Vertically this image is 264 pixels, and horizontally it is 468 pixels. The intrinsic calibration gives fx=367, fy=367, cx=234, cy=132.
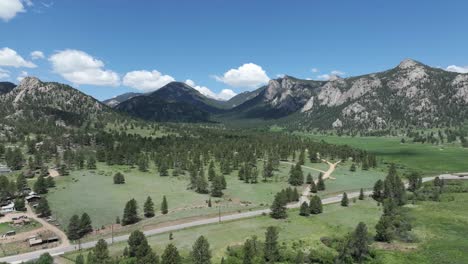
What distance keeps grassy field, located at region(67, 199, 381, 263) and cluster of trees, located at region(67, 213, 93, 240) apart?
12.0m

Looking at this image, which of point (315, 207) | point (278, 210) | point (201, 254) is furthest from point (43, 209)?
point (315, 207)

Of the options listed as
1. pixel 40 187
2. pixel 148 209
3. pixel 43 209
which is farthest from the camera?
pixel 40 187

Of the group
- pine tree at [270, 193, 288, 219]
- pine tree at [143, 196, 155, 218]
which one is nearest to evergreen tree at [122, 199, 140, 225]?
pine tree at [143, 196, 155, 218]

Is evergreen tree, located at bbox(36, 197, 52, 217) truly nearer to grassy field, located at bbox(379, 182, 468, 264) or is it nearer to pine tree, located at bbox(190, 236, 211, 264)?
pine tree, located at bbox(190, 236, 211, 264)

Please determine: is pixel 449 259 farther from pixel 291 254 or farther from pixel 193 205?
pixel 193 205

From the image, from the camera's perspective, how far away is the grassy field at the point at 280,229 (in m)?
92.2

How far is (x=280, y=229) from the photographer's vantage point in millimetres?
104312

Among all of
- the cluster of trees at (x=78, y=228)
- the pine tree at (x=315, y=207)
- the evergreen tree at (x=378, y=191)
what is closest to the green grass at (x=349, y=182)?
the evergreen tree at (x=378, y=191)

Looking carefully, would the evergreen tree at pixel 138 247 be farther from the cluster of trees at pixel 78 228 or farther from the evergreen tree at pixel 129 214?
the evergreen tree at pixel 129 214

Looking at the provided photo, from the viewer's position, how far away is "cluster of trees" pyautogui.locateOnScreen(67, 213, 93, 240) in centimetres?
9869

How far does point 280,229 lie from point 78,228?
55873 millimetres

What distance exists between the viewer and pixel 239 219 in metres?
116

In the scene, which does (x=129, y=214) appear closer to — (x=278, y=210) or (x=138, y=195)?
(x=138, y=195)

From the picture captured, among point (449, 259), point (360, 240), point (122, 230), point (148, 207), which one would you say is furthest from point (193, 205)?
point (449, 259)
